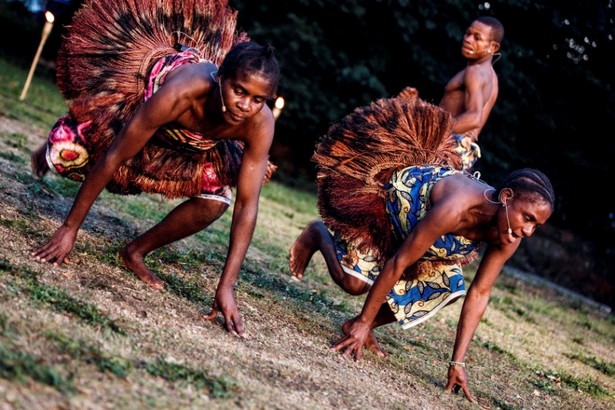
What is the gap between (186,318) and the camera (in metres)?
3.37

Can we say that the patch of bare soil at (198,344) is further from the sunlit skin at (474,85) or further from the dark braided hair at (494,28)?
the dark braided hair at (494,28)

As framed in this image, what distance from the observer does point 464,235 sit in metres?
3.81

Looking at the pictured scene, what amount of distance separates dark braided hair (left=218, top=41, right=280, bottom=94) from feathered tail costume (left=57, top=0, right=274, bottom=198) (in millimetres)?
687

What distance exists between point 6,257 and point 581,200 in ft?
29.1

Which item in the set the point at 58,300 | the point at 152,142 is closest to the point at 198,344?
the point at 58,300

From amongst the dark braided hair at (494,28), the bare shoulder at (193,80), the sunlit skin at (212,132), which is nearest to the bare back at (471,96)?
the dark braided hair at (494,28)

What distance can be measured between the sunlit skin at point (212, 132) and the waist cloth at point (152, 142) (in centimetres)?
19

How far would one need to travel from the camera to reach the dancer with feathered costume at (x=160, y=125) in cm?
343

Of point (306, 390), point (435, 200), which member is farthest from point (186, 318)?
point (435, 200)

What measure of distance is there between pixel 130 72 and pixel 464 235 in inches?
68.5

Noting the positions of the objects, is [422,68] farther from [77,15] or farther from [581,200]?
[77,15]

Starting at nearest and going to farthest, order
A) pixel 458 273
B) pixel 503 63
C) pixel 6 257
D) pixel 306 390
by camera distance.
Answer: pixel 306 390 < pixel 6 257 < pixel 458 273 < pixel 503 63

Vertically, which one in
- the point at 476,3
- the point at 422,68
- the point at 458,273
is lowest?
the point at 458,273

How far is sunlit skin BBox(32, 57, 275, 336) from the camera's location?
10.7 ft
